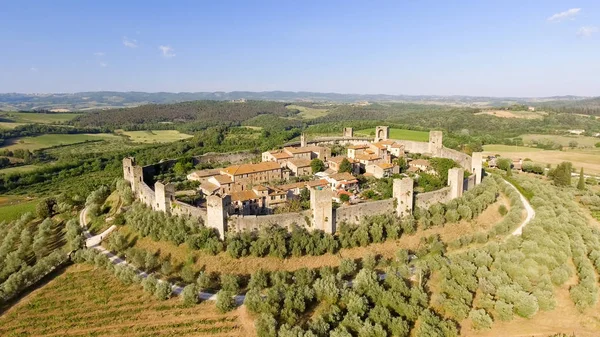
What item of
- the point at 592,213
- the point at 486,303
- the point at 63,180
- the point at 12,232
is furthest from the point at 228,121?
the point at 486,303

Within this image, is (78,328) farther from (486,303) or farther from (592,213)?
(592,213)

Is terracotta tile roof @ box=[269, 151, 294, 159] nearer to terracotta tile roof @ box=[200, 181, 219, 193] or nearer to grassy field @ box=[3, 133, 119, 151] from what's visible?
terracotta tile roof @ box=[200, 181, 219, 193]

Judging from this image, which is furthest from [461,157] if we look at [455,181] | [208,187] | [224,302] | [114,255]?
[114,255]

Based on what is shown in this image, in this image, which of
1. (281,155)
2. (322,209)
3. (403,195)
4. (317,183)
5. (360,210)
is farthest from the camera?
(281,155)

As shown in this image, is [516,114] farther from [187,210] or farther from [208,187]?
[187,210]

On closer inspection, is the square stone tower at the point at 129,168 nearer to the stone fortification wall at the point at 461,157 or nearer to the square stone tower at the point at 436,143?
the stone fortification wall at the point at 461,157

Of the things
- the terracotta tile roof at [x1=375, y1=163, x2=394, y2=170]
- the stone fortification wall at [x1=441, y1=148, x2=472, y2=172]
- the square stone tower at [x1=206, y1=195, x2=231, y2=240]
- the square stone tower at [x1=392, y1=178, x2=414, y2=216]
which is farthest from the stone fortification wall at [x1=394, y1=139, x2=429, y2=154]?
the square stone tower at [x1=206, y1=195, x2=231, y2=240]
